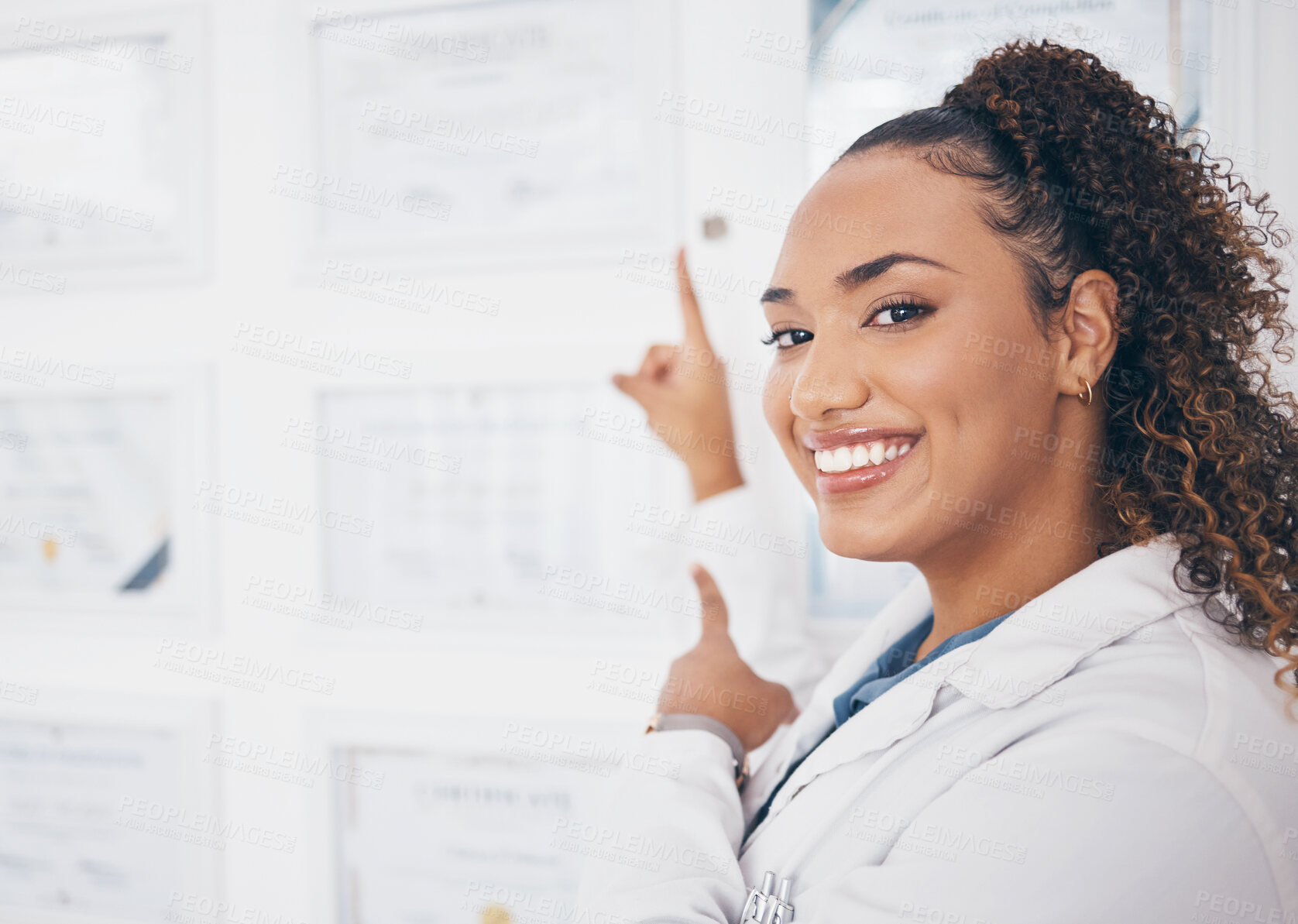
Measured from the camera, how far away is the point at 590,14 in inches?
37.8

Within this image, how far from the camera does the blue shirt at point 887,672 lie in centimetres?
69

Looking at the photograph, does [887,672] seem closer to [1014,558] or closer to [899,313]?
[1014,558]

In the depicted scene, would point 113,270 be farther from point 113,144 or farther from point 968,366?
point 968,366

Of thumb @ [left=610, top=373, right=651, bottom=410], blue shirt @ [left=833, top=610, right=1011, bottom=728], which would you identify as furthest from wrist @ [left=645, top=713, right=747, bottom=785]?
thumb @ [left=610, top=373, right=651, bottom=410]

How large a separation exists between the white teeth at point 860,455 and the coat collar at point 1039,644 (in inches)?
5.9

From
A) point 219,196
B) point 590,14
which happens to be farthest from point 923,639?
point 219,196

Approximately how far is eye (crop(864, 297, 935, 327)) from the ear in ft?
0.36

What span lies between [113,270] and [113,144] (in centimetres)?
18

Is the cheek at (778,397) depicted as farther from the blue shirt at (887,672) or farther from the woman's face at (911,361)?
the blue shirt at (887,672)

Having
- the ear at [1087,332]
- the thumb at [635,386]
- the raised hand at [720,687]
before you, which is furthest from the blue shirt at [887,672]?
the thumb at [635,386]

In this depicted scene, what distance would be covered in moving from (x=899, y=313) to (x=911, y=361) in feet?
0.14

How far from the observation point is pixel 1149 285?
610 mm

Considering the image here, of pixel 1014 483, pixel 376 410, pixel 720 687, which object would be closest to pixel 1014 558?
pixel 1014 483

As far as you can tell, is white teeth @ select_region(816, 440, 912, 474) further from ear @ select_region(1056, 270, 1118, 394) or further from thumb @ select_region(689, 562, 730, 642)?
thumb @ select_region(689, 562, 730, 642)
